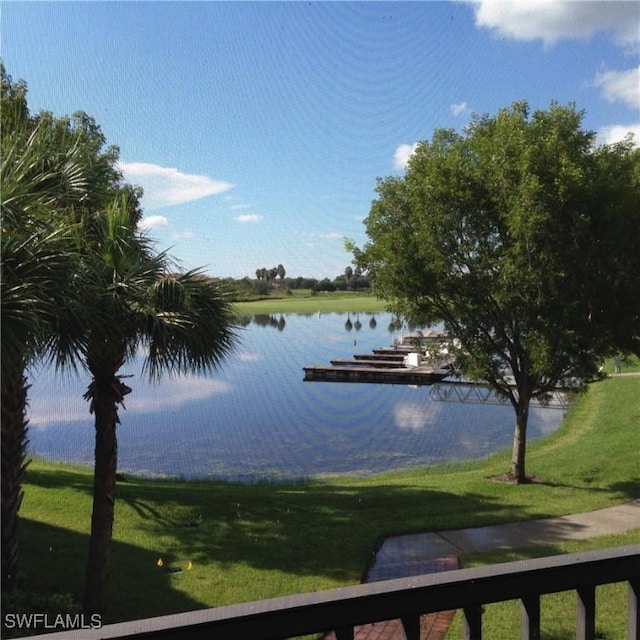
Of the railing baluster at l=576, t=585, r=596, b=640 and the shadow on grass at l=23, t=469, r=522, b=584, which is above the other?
the railing baluster at l=576, t=585, r=596, b=640

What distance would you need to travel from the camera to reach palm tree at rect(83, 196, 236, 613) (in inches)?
195

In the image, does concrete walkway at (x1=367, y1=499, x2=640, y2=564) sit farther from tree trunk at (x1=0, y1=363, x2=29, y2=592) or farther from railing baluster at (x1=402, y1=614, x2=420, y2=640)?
railing baluster at (x1=402, y1=614, x2=420, y2=640)

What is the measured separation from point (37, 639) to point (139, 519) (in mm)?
7250

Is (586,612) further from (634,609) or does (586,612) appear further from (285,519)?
(285,519)

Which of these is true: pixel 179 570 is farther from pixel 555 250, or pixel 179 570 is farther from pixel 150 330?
pixel 555 250

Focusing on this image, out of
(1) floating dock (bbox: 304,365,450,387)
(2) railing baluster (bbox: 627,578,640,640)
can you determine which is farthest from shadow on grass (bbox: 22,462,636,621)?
(1) floating dock (bbox: 304,365,450,387)

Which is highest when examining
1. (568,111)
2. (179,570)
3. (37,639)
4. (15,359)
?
(568,111)

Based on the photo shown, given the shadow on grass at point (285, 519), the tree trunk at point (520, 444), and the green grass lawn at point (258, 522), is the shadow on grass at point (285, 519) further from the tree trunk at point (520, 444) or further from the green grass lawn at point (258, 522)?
the tree trunk at point (520, 444)

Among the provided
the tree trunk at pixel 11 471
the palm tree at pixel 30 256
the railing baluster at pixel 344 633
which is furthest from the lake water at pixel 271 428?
the railing baluster at pixel 344 633

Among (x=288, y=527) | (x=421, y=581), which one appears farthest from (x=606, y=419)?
(x=421, y=581)

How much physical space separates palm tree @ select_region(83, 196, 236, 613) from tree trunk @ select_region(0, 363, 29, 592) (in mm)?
584

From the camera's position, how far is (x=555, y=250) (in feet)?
28.2

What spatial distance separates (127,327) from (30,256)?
1.38 meters

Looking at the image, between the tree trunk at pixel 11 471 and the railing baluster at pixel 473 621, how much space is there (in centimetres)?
465
